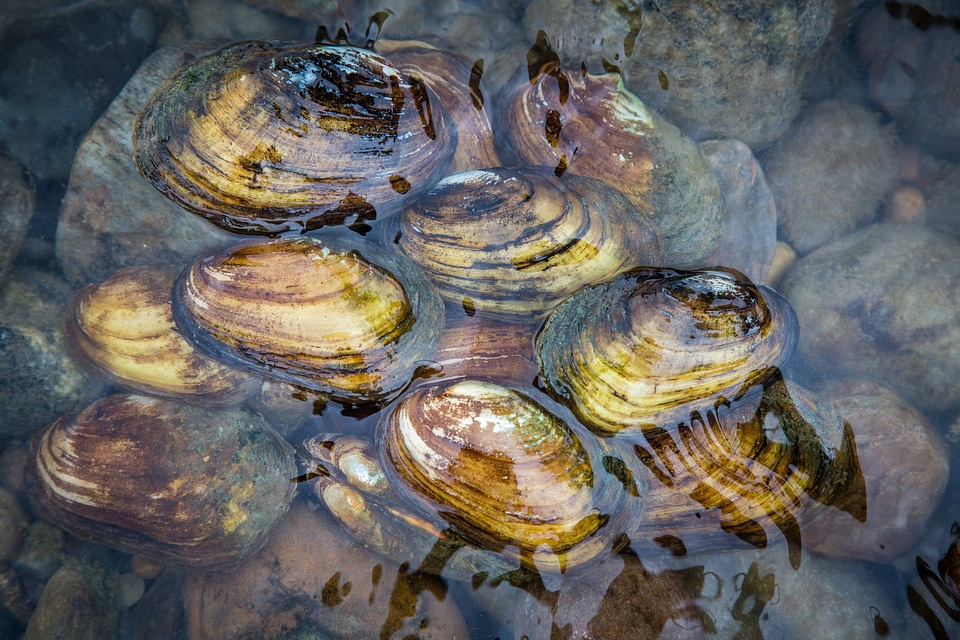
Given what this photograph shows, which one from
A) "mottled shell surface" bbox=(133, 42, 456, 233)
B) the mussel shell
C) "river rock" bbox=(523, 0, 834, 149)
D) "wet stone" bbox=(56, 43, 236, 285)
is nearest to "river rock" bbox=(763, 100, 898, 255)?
"river rock" bbox=(523, 0, 834, 149)

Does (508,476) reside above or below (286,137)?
below

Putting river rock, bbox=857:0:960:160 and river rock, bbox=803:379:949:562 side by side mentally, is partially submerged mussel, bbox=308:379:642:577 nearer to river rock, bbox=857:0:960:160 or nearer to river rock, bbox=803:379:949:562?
river rock, bbox=803:379:949:562

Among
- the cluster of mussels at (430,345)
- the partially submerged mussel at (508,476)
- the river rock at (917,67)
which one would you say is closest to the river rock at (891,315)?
the cluster of mussels at (430,345)

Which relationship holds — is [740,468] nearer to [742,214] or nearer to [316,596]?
[742,214]

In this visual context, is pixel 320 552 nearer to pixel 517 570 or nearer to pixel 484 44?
pixel 517 570

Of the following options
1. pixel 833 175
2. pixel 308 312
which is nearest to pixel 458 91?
pixel 308 312

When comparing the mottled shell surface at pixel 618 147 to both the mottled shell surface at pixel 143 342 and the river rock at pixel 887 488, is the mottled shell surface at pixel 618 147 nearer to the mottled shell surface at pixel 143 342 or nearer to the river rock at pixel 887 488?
the river rock at pixel 887 488
